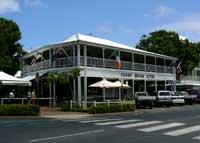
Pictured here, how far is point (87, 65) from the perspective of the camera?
39719 millimetres

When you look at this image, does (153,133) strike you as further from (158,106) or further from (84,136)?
(158,106)

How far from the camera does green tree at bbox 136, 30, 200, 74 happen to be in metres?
67.4

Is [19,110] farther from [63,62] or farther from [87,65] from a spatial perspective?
[63,62]

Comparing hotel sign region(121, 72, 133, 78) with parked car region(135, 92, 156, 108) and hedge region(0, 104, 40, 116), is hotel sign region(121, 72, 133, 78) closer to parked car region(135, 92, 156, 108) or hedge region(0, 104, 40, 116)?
parked car region(135, 92, 156, 108)

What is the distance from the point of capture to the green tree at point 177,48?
221ft

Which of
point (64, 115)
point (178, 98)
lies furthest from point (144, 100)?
point (64, 115)

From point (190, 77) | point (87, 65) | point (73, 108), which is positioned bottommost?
point (73, 108)

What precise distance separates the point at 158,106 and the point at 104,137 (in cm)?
2972

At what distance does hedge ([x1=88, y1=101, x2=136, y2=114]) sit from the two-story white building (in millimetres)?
4956

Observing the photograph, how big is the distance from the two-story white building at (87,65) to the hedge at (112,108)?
4956 millimetres

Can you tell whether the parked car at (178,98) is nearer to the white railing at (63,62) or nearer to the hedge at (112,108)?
the hedge at (112,108)

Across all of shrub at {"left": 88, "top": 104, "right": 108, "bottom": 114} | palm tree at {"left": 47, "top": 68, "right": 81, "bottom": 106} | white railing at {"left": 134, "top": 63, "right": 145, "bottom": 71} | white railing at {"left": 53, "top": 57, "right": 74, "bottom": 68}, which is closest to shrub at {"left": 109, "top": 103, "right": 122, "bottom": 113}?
shrub at {"left": 88, "top": 104, "right": 108, "bottom": 114}

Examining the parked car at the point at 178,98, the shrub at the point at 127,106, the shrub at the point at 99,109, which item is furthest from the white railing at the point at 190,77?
the shrub at the point at 99,109

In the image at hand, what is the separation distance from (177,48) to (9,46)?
27.1 meters
